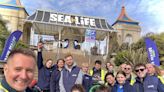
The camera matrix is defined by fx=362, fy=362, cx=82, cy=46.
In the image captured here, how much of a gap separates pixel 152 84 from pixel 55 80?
2.49m

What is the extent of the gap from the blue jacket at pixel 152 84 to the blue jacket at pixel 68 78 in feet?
5.79

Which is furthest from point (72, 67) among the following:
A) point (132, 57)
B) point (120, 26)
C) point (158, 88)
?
point (120, 26)

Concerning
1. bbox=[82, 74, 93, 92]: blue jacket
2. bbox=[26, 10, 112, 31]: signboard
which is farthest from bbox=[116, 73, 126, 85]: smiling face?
bbox=[26, 10, 112, 31]: signboard

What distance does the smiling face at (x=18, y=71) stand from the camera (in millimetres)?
2049

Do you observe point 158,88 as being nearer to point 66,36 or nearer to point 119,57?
point 119,57

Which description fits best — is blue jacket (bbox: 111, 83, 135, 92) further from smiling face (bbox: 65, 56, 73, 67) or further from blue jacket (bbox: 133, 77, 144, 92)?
smiling face (bbox: 65, 56, 73, 67)

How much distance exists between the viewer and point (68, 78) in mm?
8469

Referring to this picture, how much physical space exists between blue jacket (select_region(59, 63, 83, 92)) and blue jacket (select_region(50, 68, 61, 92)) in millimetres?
143

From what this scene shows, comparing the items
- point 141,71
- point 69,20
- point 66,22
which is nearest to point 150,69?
point 141,71

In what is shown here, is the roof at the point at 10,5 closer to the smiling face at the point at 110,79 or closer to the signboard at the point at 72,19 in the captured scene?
the signboard at the point at 72,19

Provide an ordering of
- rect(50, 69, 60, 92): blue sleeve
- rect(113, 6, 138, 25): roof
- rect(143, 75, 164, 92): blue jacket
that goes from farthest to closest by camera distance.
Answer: rect(113, 6, 138, 25): roof
rect(50, 69, 60, 92): blue sleeve
rect(143, 75, 164, 92): blue jacket

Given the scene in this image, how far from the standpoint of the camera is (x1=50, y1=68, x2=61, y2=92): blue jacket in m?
8.64

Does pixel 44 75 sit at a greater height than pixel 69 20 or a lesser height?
lesser

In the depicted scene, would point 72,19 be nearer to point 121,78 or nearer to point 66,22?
point 66,22
